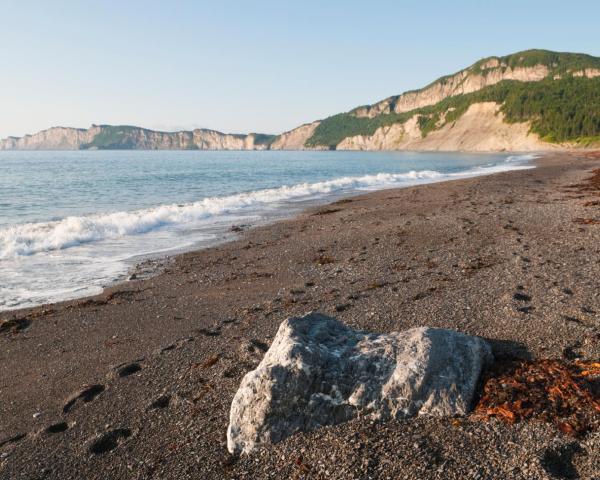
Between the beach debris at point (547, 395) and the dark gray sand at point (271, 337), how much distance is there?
15 cm

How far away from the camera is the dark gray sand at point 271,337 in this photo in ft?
13.4

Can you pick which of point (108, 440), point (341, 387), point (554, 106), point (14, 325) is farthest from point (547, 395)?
point (554, 106)

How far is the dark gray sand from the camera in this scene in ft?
13.4

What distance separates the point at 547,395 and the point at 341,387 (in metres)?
2.11

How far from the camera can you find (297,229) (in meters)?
17.2

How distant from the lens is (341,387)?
459 cm

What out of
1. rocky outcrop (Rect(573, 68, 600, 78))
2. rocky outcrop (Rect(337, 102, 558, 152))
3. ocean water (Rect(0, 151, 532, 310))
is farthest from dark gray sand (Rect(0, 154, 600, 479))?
rocky outcrop (Rect(573, 68, 600, 78))

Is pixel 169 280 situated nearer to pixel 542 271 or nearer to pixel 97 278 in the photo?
pixel 97 278

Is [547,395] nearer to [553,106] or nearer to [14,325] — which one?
[14,325]

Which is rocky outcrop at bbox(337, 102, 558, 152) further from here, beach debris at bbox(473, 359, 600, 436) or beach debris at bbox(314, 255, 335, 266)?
beach debris at bbox(473, 359, 600, 436)

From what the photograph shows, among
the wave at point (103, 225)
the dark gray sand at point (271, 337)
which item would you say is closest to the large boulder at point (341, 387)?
the dark gray sand at point (271, 337)

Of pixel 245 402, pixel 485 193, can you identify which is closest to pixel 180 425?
pixel 245 402

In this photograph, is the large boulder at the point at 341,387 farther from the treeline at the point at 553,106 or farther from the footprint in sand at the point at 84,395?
the treeline at the point at 553,106

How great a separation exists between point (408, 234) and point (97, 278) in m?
9.23
